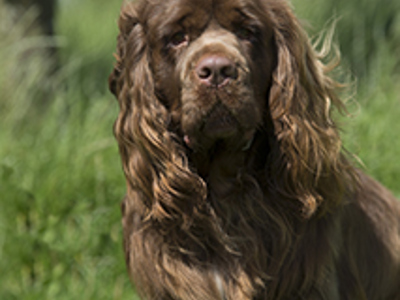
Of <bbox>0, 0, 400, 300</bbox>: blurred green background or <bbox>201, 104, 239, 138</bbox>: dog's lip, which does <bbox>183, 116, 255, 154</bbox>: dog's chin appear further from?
<bbox>0, 0, 400, 300</bbox>: blurred green background

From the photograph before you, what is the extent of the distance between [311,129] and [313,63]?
38cm

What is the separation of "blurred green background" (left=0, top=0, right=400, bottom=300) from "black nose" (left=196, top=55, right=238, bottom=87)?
886 mm

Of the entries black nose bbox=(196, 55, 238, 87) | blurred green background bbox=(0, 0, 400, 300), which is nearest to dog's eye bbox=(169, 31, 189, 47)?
black nose bbox=(196, 55, 238, 87)

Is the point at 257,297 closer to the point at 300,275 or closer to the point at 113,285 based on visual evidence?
the point at 300,275

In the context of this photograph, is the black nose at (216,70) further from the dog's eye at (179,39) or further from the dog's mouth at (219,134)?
the dog's eye at (179,39)

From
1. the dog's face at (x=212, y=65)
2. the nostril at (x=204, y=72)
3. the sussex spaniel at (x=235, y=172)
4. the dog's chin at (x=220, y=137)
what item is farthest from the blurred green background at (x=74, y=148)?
the nostril at (x=204, y=72)

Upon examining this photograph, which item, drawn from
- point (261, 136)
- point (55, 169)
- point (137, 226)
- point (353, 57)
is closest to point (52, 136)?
point (55, 169)

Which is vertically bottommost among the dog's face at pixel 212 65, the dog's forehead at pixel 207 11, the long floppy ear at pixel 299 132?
the long floppy ear at pixel 299 132

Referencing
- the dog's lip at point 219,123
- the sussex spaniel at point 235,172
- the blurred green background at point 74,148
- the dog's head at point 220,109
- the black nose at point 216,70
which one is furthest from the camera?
the blurred green background at point 74,148

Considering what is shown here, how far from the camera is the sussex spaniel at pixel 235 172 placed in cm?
327

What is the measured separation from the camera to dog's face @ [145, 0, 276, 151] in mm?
2992

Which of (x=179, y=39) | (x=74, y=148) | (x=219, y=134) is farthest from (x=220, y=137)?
(x=74, y=148)

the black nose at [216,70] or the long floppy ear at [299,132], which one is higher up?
the black nose at [216,70]

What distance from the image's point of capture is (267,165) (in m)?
3.42
